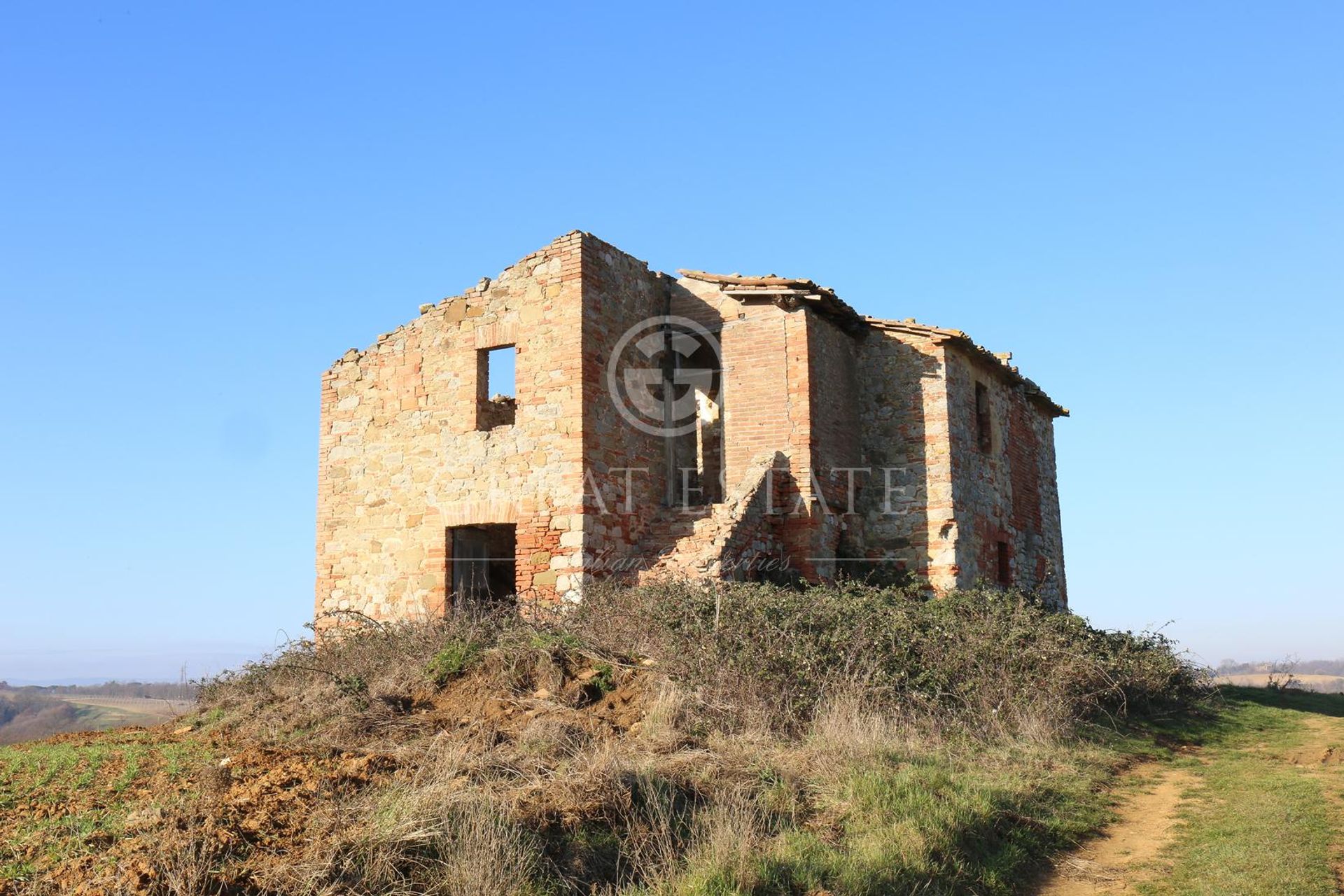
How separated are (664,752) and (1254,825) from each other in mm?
4194

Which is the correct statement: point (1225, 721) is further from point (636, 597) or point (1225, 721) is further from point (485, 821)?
point (485, 821)

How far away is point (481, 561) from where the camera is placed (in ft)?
47.4

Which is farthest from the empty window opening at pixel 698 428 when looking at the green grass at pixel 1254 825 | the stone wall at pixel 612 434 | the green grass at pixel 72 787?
the green grass at pixel 72 787

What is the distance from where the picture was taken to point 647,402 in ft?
46.7

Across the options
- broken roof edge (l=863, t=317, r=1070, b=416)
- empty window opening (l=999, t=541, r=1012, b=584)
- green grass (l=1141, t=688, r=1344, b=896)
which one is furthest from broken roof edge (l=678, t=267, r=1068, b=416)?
green grass (l=1141, t=688, r=1344, b=896)

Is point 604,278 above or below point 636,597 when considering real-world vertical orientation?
above

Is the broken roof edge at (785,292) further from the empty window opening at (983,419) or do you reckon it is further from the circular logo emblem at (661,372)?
the empty window opening at (983,419)

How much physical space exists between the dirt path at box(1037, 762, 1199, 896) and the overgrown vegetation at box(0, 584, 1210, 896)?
0.24 m

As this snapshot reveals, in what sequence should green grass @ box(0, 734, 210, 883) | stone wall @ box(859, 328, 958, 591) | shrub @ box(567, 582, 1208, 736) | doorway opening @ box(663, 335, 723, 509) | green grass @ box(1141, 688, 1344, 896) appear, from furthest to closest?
doorway opening @ box(663, 335, 723, 509) < stone wall @ box(859, 328, 958, 591) < shrub @ box(567, 582, 1208, 736) < green grass @ box(1141, 688, 1344, 896) < green grass @ box(0, 734, 210, 883)

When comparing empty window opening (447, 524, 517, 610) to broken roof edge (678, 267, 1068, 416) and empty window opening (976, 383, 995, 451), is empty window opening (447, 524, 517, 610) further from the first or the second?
empty window opening (976, 383, 995, 451)

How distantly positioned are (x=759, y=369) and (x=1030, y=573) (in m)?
6.65

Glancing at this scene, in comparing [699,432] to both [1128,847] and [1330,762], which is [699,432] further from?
[1128,847]

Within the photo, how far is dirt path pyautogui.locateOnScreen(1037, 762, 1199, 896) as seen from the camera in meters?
6.22

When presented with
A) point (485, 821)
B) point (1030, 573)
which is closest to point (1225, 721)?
point (1030, 573)
